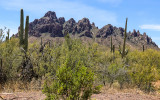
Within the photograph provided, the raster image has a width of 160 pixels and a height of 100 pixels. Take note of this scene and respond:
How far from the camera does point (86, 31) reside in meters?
123

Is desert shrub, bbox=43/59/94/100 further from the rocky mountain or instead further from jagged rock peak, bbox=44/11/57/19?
jagged rock peak, bbox=44/11/57/19

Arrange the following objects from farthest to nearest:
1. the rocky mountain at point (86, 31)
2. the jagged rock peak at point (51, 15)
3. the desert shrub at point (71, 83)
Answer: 1. the jagged rock peak at point (51, 15)
2. the rocky mountain at point (86, 31)
3. the desert shrub at point (71, 83)

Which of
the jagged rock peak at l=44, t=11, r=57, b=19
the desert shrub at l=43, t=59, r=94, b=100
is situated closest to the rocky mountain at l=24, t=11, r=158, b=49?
the jagged rock peak at l=44, t=11, r=57, b=19

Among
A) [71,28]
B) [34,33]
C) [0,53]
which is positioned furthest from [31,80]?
[71,28]

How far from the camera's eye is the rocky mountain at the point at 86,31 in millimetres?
120438

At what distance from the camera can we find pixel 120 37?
123 meters

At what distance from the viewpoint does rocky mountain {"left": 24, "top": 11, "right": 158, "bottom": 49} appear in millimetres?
120438

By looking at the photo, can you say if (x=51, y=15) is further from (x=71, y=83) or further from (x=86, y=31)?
(x=71, y=83)

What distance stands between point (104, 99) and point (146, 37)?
468 ft

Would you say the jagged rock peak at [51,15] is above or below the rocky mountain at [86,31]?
above

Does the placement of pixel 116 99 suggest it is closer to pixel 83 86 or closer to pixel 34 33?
pixel 83 86

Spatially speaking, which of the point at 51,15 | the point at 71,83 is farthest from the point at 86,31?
the point at 71,83

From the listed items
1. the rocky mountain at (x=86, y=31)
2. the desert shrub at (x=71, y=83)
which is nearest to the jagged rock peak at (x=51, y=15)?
the rocky mountain at (x=86, y=31)

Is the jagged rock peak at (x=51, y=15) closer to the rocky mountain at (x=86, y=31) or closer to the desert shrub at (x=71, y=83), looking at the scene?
the rocky mountain at (x=86, y=31)
